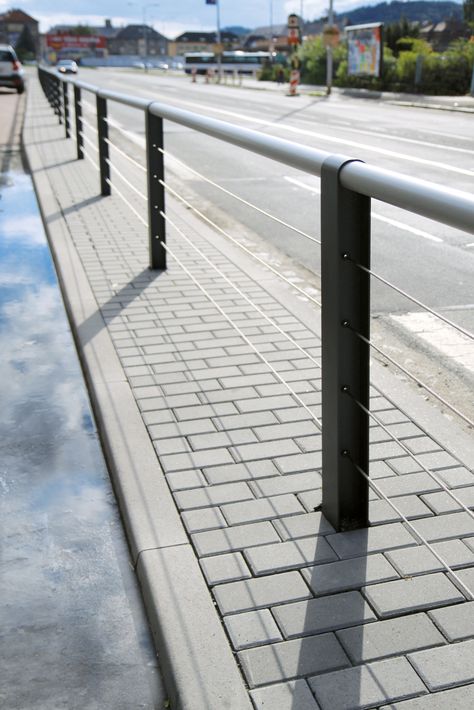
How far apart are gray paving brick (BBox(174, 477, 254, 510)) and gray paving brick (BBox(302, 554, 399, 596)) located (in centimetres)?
56

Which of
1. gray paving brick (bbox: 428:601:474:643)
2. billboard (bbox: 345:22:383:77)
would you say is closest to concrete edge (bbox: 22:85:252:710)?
gray paving brick (bbox: 428:601:474:643)

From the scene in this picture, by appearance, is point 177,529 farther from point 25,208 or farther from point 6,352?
point 25,208

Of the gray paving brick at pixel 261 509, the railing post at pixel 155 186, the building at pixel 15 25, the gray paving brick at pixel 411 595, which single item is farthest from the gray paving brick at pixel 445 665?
the building at pixel 15 25

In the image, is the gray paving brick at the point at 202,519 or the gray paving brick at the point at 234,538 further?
the gray paving brick at the point at 202,519

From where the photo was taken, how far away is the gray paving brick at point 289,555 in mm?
2842

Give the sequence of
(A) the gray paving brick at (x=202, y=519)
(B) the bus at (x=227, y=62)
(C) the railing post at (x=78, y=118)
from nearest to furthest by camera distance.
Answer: (A) the gray paving brick at (x=202, y=519) → (C) the railing post at (x=78, y=118) → (B) the bus at (x=227, y=62)

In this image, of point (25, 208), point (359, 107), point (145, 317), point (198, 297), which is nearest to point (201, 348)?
point (145, 317)

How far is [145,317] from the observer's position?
5.60m

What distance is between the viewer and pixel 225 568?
112 inches

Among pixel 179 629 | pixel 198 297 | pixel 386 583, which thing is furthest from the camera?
pixel 198 297

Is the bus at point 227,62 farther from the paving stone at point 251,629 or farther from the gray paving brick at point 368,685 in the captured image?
the gray paving brick at point 368,685

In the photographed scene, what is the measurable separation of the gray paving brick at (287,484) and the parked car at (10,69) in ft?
109

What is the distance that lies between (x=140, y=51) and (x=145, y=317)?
204 metres

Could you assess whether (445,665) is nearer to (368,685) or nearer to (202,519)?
(368,685)
